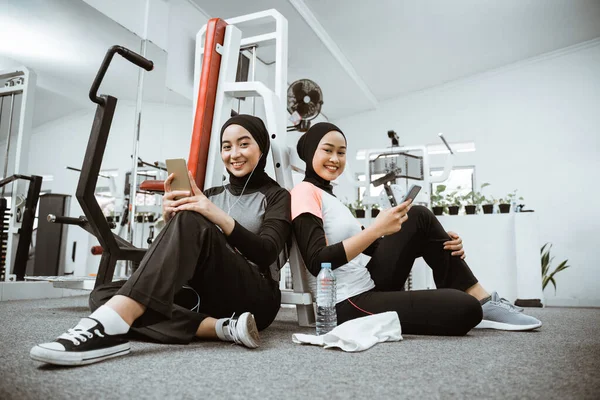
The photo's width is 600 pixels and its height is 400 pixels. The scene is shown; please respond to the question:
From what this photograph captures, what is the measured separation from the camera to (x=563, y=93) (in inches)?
267

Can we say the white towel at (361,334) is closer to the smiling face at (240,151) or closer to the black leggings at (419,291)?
the black leggings at (419,291)

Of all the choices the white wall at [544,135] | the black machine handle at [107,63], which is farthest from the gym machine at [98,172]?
the white wall at [544,135]

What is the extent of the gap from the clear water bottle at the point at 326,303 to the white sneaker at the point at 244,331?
1.04 feet

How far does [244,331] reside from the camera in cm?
128

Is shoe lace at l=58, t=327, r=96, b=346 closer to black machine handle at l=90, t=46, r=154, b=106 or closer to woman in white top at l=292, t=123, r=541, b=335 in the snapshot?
woman in white top at l=292, t=123, r=541, b=335

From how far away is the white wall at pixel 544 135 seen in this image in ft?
20.6

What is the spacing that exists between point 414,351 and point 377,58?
5.69 m

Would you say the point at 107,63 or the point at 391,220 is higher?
the point at 107,63

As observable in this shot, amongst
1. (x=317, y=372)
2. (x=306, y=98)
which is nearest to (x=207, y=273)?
(x=317, y=372)

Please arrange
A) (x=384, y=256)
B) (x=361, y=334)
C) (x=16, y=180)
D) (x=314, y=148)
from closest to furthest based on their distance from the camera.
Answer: (x=361, y=334) < (x=384, y=256) < (x=314, y=148) < (x=16, y=180)

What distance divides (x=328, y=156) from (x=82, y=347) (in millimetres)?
1080

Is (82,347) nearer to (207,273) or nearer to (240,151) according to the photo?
(207,273)

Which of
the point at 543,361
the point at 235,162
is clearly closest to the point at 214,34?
the point at 235,162

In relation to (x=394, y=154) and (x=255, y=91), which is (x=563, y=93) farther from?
(x=255, y=91)
